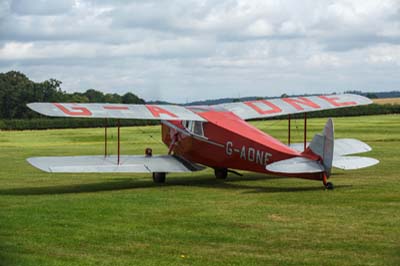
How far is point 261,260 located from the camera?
8.48 m

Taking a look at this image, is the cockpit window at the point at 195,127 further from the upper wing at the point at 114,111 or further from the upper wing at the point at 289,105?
the upper wing at the point at 289,105

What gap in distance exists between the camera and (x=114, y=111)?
16.5 m

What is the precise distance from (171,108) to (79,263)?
963cm

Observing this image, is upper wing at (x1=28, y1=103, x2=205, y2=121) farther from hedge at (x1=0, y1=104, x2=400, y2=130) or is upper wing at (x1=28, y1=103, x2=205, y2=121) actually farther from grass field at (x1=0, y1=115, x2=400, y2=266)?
hedge at (x1=0, y1=104, x2=400, y2=130)

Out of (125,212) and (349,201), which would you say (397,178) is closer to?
(349,201)

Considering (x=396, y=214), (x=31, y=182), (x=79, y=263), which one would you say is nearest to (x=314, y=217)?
(x=396, y=214)

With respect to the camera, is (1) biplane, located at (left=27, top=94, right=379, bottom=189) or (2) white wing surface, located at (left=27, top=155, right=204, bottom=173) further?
(2) white wing surface, located at (left=27, top=155, right=204, bottom=173)

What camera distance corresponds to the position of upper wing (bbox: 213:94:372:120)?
63.9 ft

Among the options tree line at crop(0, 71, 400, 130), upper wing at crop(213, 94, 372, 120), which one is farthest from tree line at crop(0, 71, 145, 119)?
upper wing at crop(213, 94, 372, 120)

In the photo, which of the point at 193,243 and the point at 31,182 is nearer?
the point at 193,243

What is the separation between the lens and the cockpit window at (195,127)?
690 inches

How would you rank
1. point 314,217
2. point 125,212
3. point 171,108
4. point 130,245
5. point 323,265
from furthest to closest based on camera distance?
point 171,108 < point 125,212 < point 314,217 < point 130,245 < point 323,265

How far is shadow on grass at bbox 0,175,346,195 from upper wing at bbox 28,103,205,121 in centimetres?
163

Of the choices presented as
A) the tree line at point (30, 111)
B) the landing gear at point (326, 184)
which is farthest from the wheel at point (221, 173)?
the tree line at point (30, 111)
